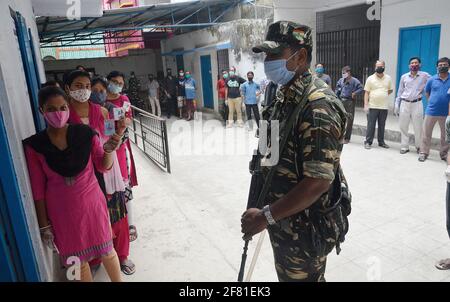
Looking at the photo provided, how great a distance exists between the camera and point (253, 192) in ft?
5.78

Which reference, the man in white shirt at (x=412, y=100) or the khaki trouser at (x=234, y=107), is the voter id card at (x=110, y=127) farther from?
the khaki trouser at (x=234, y=107)

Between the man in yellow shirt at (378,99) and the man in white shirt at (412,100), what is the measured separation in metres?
0.28

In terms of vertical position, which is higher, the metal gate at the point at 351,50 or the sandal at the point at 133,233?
the metal gate at the point at 351,50

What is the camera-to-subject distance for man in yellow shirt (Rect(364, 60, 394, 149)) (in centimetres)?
620

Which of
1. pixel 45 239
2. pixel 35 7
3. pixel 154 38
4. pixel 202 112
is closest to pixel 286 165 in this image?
pixel 45 239

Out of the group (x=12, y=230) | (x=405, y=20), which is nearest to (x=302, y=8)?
(x=405, y=20)

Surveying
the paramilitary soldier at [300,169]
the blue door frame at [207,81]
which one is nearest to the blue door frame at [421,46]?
the blue door frame at [207,81]

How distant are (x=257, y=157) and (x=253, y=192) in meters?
0.18

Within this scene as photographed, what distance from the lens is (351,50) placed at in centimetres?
952

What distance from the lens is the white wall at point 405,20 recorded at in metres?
6.89

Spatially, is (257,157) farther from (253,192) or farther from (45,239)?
(45,239)

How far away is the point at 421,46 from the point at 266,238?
6313mm

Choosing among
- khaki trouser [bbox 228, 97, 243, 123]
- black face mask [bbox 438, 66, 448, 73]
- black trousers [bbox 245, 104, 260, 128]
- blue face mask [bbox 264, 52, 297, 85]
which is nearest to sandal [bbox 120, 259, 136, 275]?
blue face mask [bbox 264, 52, 297, 85]

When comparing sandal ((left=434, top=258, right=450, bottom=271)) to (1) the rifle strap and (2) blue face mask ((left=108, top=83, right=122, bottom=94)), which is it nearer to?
(1) the rifle strap
